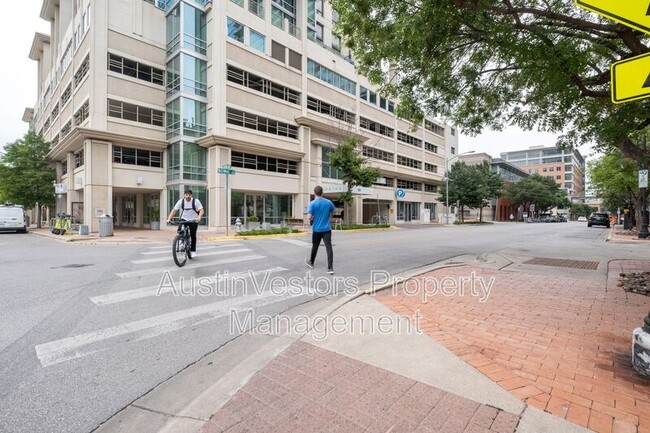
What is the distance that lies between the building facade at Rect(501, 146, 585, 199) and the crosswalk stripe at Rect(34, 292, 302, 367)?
13695 centimetres

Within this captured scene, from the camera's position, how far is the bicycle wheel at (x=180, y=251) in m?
8.16

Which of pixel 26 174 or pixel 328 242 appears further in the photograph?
pixel 26 174

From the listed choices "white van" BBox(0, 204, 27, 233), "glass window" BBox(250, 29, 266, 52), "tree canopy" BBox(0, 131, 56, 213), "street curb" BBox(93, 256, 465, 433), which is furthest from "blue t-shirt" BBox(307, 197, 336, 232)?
"tree canopy" BBox(0, 131, 56, 213)

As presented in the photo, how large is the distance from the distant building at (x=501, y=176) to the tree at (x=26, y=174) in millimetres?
65172

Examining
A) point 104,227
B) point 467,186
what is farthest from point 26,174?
point 467,186

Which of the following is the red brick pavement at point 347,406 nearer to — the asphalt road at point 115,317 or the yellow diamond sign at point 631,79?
the asphalt road at point 115,317

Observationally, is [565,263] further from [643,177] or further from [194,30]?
[194,30]

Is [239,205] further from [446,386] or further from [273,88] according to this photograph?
[446,386]

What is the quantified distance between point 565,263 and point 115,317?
1027 centimetres

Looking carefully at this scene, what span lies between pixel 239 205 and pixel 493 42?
22.3 metres

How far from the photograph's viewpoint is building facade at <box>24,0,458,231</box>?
24.1 meters

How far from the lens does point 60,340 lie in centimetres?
386

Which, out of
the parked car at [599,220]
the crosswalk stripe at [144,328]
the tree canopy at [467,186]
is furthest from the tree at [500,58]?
the tree canopy at [467,186]

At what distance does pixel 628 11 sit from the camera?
2.61 meters
